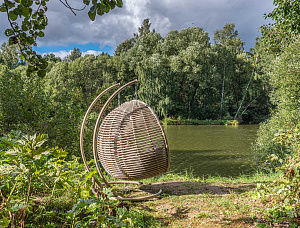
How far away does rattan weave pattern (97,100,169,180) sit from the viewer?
358 centimetres

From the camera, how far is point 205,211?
3039mm

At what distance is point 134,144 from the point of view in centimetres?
358

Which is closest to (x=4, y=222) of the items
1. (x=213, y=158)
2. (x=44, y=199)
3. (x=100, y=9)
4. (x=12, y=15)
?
(x=44, y=199)

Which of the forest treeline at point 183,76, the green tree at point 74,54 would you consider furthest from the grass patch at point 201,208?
the green tree at point 74,54

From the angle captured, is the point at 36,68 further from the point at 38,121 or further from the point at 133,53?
the point at 133,53

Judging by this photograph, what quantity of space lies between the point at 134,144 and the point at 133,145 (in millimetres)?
24

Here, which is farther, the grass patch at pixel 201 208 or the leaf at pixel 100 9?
the grass patch at pixel 201 208

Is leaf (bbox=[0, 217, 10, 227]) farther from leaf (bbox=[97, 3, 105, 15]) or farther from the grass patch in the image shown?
the grass patch

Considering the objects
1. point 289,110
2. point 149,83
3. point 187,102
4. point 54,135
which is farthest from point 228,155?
point 187,102

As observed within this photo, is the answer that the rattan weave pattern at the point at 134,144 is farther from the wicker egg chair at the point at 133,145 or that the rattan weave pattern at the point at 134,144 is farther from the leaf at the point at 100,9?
the leaf at the point at 100,9

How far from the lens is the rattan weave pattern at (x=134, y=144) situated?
3.58 m

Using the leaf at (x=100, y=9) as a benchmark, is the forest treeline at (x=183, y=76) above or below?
above

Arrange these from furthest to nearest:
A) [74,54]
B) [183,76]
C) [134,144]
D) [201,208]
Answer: [74,54]
[183,76]
[134,144]
[201,208]

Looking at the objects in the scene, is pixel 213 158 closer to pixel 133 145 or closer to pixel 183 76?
pixel 133 145
